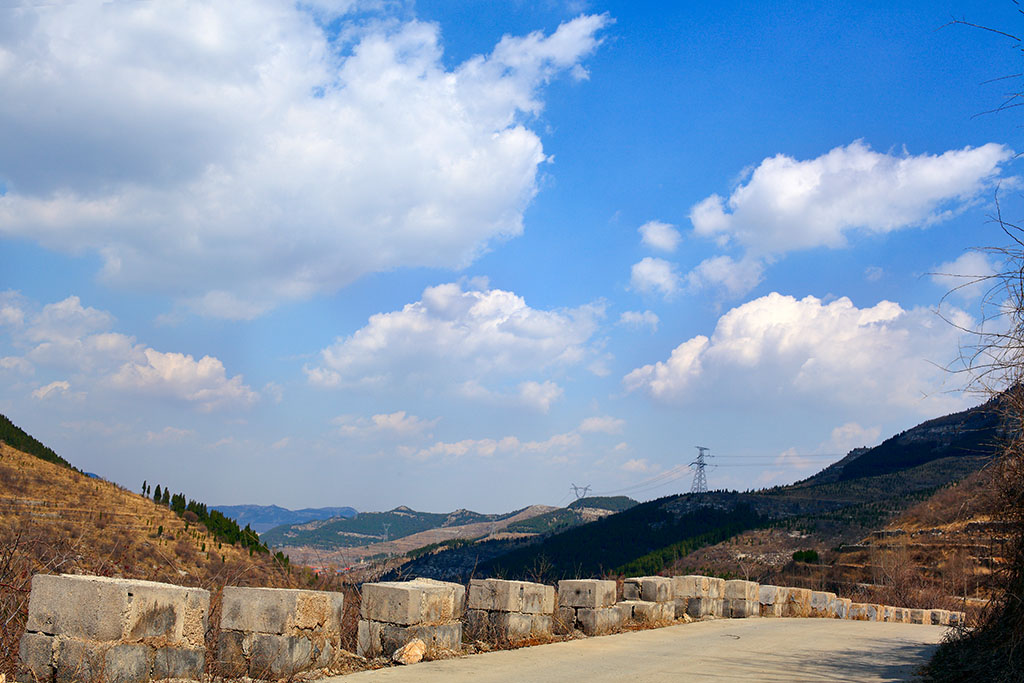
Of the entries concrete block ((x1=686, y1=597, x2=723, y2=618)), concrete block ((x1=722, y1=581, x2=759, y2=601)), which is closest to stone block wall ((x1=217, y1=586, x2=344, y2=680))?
concrete block ((x1=686, y1=597, x2=723, y2=618))

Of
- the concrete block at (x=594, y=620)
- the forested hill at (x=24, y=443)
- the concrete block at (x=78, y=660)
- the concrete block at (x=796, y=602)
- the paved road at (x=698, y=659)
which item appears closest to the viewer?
the concrete block at (x=78, y=660)

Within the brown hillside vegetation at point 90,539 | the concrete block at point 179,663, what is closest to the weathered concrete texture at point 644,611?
the brown hillside vegetation at point 90,539

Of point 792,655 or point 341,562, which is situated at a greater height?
point 341,562

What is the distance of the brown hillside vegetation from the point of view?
6.89 meters

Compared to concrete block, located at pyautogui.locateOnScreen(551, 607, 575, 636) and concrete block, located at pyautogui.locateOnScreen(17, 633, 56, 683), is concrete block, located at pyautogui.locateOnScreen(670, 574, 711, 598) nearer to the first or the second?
concrete block, located at pyautogui.locateOnScreen(551, 607, 575, 636)

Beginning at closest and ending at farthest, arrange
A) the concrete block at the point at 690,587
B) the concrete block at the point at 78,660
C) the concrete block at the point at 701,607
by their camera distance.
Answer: the concrete block at the point at 78,660 → the concrete block at the point at 690,587 → the concrete block at the point at 701,607

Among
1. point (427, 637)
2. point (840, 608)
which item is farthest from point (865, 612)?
point (427, 637)

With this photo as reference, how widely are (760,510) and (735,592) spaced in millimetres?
97315

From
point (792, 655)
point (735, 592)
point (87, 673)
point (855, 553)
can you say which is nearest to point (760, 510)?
point (855, 553)

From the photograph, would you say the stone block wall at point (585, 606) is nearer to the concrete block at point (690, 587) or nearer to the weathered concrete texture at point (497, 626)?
the weathered concrete texture at point (497, 626)

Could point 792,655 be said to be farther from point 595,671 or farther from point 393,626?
point 393,626

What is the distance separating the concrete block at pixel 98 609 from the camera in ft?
18.5

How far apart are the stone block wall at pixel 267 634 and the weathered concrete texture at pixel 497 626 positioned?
2976 millimetres

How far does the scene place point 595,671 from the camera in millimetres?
7887
